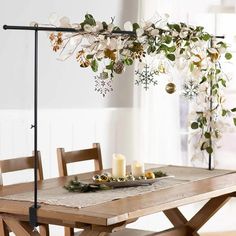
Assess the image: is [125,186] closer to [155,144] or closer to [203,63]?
[203,63]

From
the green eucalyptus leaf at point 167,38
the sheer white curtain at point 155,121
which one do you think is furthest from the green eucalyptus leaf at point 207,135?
the sheer white curtain at point 155,121

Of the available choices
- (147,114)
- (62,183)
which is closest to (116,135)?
(147,114)

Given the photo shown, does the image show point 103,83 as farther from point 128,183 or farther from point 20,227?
point 20,227

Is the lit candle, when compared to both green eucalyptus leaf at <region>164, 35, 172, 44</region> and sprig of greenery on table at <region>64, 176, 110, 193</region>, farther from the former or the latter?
green eucalyptus leaf at <region>164, 35, 172, 44</region>

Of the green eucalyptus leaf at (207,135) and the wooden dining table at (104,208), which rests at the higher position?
the green eucalyptus leaf at (207,135)

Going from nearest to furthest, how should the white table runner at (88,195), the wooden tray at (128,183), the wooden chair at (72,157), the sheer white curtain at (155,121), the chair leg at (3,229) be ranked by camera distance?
the white table runner at (88,195) < the chair leg at (3,229) < the wooden tray at (128,183) < the wooden chair at (72,157) < the sheer white curtain at (155,121)

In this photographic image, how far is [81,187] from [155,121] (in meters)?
2.91

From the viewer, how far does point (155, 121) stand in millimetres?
6508

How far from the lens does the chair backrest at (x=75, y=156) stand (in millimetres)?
4469

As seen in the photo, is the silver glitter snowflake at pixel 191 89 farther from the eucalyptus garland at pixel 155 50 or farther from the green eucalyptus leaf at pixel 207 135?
the green eucalyptus leaf at pixel 207 135

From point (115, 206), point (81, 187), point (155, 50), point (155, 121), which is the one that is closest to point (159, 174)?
point (81, 187)

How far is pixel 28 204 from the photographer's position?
3309 mm

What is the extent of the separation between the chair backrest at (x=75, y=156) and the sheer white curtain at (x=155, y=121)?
1743 mm

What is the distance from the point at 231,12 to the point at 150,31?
346 centimetres
